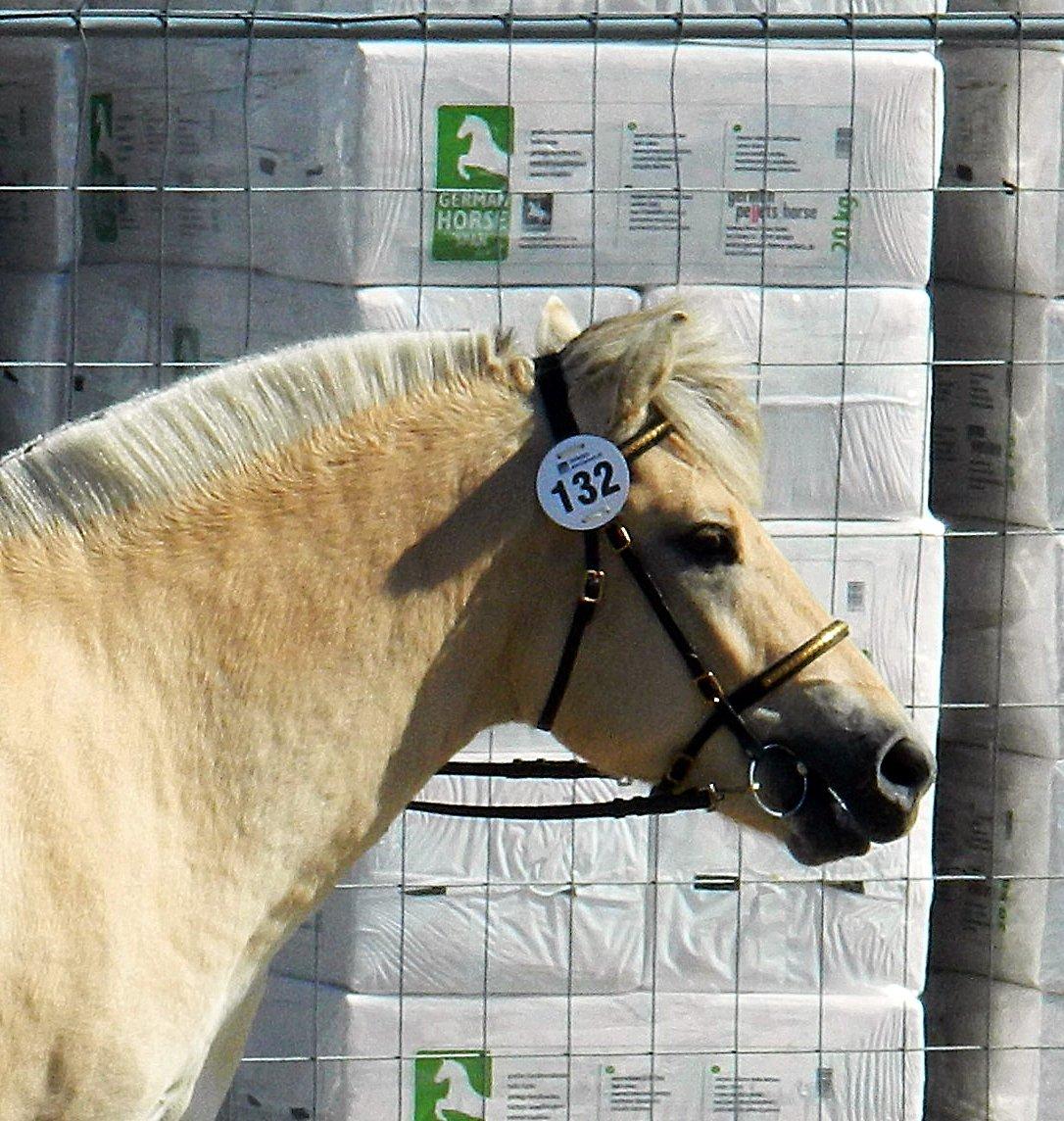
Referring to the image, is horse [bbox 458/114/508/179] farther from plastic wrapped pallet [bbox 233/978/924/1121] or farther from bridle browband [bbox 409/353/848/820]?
plastic wrapped pallet [bbox 233/978/924/1121]

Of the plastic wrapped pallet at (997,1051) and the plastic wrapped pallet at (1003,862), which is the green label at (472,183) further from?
the plastic wrapped pallet at (997,1051)

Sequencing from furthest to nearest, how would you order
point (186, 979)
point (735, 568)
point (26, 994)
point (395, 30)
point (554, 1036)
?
point (554, 1036) < point (395, 30) < point (735, 568) < point (186, 979) < point (26, 994)

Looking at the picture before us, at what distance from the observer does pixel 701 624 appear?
2297 mm

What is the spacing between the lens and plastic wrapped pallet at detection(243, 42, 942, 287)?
11.4 ft

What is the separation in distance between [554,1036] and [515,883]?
0.33 m

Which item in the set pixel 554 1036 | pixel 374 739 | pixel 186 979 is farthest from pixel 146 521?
pixel 554 1036

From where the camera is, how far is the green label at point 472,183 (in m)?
3.48

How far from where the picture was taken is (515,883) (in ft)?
11.8

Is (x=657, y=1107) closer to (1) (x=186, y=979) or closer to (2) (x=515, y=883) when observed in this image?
(2) (x=515, y=883)

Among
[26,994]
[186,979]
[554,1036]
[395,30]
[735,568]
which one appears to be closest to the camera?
[26,994]

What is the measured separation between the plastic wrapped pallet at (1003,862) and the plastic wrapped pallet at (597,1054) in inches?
14.2

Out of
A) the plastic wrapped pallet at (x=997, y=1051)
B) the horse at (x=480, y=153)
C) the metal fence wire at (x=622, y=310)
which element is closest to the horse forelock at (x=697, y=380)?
the metal fence wire at (x=622, y=310)

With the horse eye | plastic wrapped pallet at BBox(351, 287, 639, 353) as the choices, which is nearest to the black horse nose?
the horse eye

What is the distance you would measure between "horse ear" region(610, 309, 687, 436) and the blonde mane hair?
2cm
